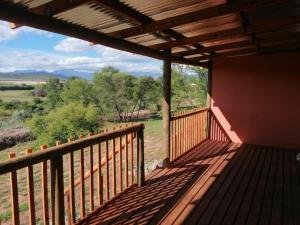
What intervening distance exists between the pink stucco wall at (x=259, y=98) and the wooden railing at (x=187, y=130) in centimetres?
58

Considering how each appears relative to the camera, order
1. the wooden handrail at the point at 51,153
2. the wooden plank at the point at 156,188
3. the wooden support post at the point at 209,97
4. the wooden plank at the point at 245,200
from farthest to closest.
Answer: the wooden support post at the point at 209,97 < the wooden plank at the point at 156,188 < the wooden plank at the point at 245,200 < the wooden handrail at the point at 51,153

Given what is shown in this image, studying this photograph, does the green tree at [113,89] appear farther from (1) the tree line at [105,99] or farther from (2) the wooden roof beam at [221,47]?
(2) the wooden roof beam at [221,47]

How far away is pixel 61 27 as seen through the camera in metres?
2.71

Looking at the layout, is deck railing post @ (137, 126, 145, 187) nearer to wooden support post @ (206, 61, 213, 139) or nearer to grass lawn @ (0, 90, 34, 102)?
wooden support post @ (206, 61, 213, 139)

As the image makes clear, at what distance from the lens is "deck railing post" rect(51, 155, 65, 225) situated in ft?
7.93

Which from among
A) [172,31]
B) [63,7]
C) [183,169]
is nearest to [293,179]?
[183,169]

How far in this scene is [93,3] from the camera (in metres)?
2.54

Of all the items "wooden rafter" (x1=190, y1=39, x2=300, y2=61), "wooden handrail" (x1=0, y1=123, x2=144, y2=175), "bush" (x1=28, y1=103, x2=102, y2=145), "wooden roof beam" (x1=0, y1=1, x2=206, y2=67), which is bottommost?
"bush" (x1=28, y1=103, x2=102, y2=145)

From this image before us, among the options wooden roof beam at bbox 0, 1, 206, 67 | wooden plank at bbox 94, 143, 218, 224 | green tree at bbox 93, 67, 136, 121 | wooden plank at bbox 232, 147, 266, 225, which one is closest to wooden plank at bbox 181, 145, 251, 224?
wooden plank at bbox 232, 147, 266, 225

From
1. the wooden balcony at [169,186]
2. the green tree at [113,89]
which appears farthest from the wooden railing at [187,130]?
the green tree at [113,89]

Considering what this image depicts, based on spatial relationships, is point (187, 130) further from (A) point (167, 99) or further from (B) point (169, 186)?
(B) point (169, 186)

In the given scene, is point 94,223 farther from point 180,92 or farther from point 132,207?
point 180,92

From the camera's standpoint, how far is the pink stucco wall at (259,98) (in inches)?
248

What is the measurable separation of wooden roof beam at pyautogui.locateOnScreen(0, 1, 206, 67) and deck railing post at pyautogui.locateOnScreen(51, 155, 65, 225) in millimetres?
1264
